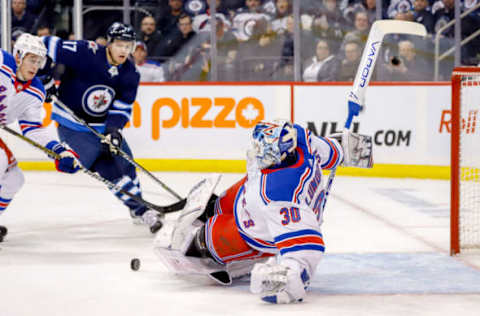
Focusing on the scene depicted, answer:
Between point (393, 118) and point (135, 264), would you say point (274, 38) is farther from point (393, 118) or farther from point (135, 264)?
point (135, 264)

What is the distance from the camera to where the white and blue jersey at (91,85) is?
4.36 metres

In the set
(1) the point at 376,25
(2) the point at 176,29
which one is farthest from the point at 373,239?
(2) the point at 176,29

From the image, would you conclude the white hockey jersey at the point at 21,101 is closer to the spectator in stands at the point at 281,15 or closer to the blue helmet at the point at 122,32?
the blue helmet at the point at 122,32

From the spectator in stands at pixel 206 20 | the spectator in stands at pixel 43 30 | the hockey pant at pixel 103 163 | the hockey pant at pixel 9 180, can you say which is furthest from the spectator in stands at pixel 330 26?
the hockey pant at pixel 9 180

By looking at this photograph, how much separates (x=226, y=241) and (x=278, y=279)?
42 centimetres

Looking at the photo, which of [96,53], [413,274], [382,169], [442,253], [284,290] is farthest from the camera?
[382,169]

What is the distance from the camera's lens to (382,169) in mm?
6730

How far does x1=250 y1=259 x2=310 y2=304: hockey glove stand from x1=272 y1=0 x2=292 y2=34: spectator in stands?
4767 millimetres

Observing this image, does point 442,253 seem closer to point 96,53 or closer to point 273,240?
point 273,240

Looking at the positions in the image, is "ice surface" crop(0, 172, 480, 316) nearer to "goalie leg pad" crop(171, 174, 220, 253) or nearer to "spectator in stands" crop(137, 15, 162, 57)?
"goalie leg pad" crop(171, 174, 220, 253)

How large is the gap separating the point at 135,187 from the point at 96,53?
2.42 feet

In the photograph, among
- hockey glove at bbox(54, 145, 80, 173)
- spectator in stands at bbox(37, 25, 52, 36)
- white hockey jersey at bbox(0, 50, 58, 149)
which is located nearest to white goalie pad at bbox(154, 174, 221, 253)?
hockey glove at bbox(54, 145, 80, 173)

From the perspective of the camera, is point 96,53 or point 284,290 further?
point 96,53

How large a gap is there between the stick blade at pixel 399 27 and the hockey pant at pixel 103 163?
1658 mm
